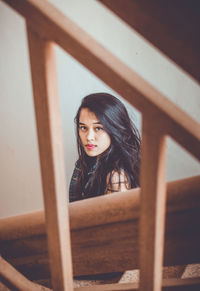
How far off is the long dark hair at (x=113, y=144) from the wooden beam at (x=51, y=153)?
43.7 inches

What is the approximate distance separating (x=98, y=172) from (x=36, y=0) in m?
1.48

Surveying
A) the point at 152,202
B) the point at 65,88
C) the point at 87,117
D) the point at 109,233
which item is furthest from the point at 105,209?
the point at 65,88

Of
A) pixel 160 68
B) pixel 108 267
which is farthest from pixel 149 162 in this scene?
pixel 160 68

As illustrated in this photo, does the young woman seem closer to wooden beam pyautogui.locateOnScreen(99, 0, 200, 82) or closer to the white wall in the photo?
the white wall

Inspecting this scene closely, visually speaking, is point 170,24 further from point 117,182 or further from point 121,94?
point 117,182

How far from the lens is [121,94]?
0.42 meters

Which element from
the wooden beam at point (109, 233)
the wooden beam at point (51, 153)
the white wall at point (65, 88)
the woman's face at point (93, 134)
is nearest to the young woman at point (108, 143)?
the woman's face at point (93, 134)

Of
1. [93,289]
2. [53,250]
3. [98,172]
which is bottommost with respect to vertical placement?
[93,289]

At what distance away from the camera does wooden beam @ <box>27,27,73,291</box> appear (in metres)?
0.45

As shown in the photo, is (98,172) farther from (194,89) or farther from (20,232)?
(20,232)

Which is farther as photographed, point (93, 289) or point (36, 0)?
point (93, 289)

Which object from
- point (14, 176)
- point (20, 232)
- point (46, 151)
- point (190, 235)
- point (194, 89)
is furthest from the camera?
point (14, 176)

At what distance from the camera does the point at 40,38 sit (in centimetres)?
43

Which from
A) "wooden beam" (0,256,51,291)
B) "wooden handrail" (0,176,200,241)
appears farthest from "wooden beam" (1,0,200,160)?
"wooden beam" (0,256,51,291)
